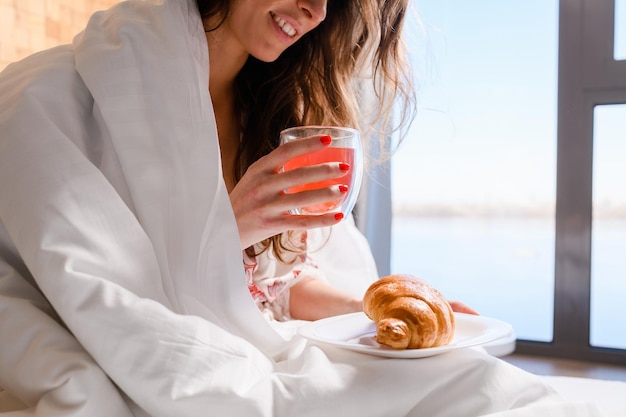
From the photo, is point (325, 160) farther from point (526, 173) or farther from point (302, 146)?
point (526, 173)

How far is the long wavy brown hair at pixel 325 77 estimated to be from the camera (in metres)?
1.48

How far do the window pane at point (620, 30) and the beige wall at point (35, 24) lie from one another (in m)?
1.95

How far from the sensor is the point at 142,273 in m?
0.87

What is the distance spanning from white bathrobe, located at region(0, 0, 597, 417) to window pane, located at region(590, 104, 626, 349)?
1839 mm

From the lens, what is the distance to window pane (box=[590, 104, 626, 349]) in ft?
8.05

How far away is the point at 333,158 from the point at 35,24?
1.59 m

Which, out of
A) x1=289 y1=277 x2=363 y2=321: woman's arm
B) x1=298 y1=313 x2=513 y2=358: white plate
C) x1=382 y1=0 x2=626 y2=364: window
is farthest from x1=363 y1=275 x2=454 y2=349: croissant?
x1=382 y1=0 x2=626 y2=364: window

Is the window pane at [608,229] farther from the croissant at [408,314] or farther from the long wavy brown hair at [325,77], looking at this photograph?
the croissant at [408,314]

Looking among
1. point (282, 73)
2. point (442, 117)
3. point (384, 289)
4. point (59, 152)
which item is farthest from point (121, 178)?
point (442, 117)

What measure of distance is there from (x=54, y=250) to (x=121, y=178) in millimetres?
194

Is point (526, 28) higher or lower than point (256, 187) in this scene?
higher

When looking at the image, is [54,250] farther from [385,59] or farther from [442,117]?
[442,117]

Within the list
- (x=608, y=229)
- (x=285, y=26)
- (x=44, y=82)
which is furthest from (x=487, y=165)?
(x=44, y=82)

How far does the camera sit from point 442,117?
9.21 ft
